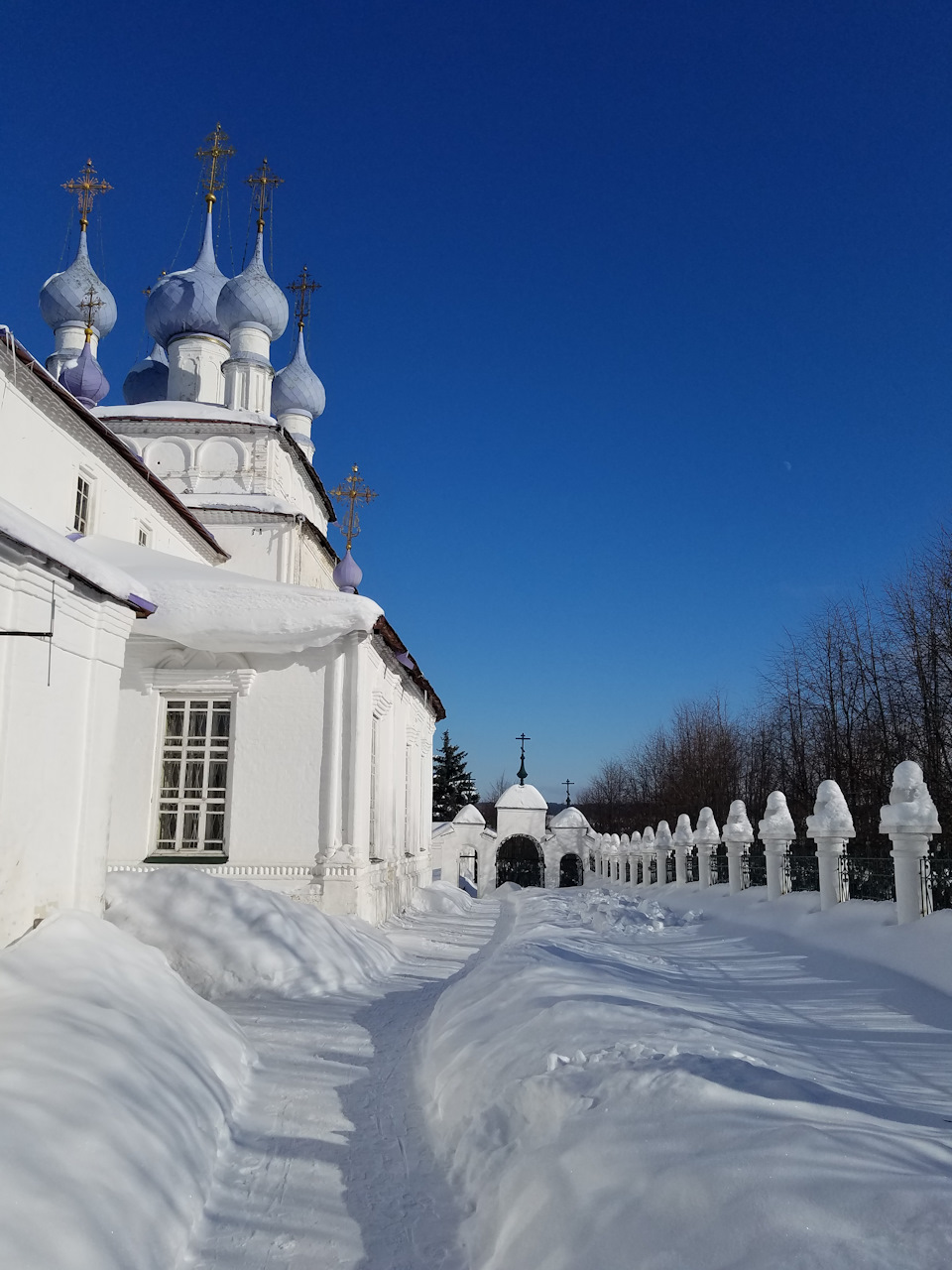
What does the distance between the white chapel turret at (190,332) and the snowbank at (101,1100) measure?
19.7 metres

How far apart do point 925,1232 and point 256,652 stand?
37.8 ft

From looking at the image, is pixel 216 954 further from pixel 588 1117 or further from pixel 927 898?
pixel 927 898

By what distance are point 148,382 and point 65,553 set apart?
21856 mm

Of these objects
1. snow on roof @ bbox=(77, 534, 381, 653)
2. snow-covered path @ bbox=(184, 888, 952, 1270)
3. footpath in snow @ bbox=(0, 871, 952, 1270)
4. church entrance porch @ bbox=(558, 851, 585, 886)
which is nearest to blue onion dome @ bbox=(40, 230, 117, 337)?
snow on roof @ bbox=(77, 534, 381, 653)

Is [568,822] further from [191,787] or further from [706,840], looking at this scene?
[191,787]

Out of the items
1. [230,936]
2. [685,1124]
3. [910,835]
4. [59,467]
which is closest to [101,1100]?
[685,1124]

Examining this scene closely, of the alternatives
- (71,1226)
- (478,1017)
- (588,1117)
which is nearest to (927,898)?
Answer: (478,1017)

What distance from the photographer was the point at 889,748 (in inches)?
1032

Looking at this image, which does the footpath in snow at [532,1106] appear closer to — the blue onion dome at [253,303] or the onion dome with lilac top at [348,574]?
the onion dome with lilac top at [348,574]

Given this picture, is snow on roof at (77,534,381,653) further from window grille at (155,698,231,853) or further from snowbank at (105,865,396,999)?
snowbank at (105,865,396,999)

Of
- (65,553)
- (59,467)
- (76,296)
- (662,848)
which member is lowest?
(662,848)

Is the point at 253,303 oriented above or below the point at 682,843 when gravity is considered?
above

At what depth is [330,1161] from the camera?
16.7 feet

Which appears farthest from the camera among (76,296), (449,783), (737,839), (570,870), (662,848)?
(449,783)
